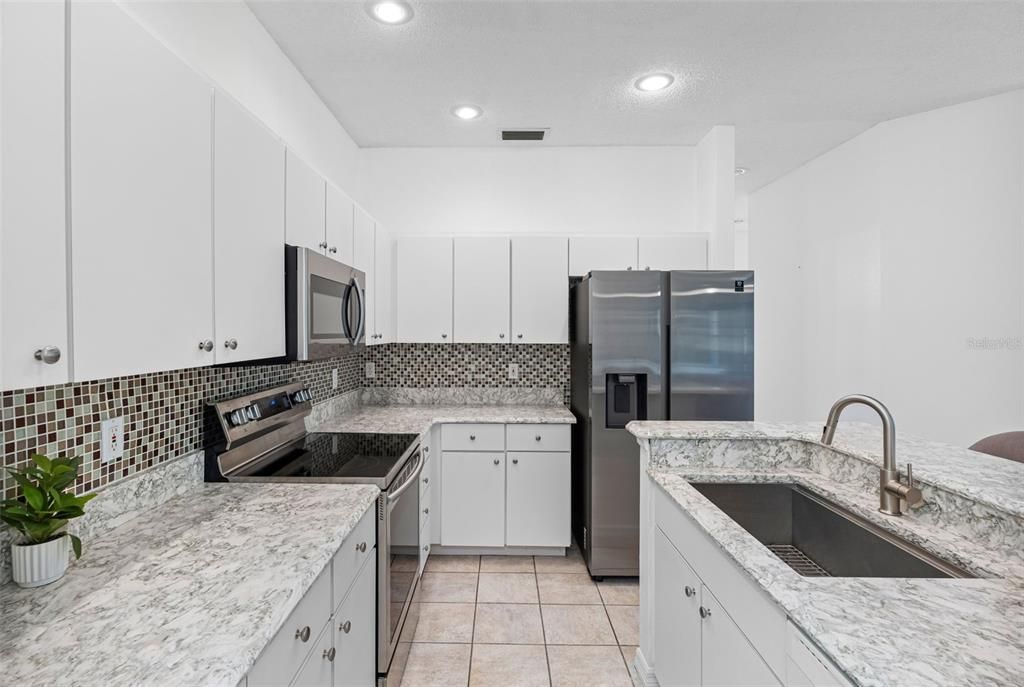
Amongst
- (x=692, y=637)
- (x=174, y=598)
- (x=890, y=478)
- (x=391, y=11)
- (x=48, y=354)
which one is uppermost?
(x=391, y=11)

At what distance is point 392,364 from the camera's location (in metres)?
3.55

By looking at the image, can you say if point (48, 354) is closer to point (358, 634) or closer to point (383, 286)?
point (358, 634)

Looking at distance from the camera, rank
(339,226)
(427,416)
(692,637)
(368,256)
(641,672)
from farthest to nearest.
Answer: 1. (427,416)
2. (368,256)
3. (339,226)
4. (641,672)
5. (692,637)

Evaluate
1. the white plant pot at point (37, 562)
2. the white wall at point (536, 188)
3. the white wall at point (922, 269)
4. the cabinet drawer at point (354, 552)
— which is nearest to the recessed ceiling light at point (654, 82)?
the white wall at point (536, 188)

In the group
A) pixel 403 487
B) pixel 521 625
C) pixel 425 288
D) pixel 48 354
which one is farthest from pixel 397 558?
pixel 425 288

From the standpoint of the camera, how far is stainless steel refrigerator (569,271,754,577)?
2.72m

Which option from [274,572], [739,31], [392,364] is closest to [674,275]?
[739,31]

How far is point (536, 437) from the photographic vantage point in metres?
2.99

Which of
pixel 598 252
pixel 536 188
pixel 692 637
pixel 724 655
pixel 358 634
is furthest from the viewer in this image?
pixel 536 188

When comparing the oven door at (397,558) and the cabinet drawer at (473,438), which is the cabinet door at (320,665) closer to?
the oven door at (397,558)

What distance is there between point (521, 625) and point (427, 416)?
4.21 feet

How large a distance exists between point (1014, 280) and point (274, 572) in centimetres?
375

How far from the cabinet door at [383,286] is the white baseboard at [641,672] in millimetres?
2019

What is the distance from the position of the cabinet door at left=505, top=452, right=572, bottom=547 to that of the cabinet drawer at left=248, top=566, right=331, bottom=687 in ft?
5.90
